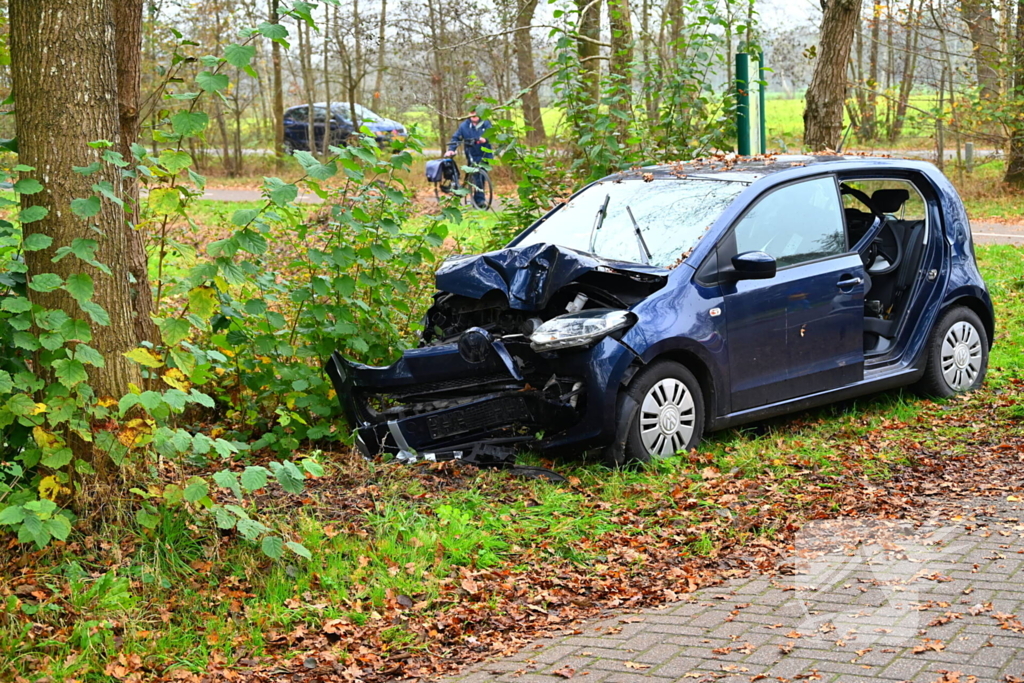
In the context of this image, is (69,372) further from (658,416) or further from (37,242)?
(658,416)

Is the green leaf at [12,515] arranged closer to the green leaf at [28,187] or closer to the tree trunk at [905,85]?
the green leaf at [28,187]

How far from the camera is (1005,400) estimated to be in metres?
7.71

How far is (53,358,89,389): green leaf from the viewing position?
462 centimetres

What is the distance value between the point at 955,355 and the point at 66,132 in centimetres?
621

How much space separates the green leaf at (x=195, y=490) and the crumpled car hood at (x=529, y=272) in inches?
95.2

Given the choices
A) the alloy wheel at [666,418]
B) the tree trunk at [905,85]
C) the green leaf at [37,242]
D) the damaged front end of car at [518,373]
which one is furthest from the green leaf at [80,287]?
the tree trunk at [905,85]

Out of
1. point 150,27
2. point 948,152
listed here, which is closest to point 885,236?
point 150,27

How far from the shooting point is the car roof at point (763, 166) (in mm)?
7340

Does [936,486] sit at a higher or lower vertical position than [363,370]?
lower

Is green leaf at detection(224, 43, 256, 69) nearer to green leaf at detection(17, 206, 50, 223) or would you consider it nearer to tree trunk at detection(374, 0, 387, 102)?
green leaf at detection(17, 206, 50, 223)

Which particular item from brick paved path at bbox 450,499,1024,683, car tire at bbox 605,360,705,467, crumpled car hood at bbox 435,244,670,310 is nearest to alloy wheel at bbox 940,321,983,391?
car tire at bbox 605,360,705,467

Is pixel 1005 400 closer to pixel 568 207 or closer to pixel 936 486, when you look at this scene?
pixel 936 486

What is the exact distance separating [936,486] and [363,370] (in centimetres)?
342

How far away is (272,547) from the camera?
15.6 feet
